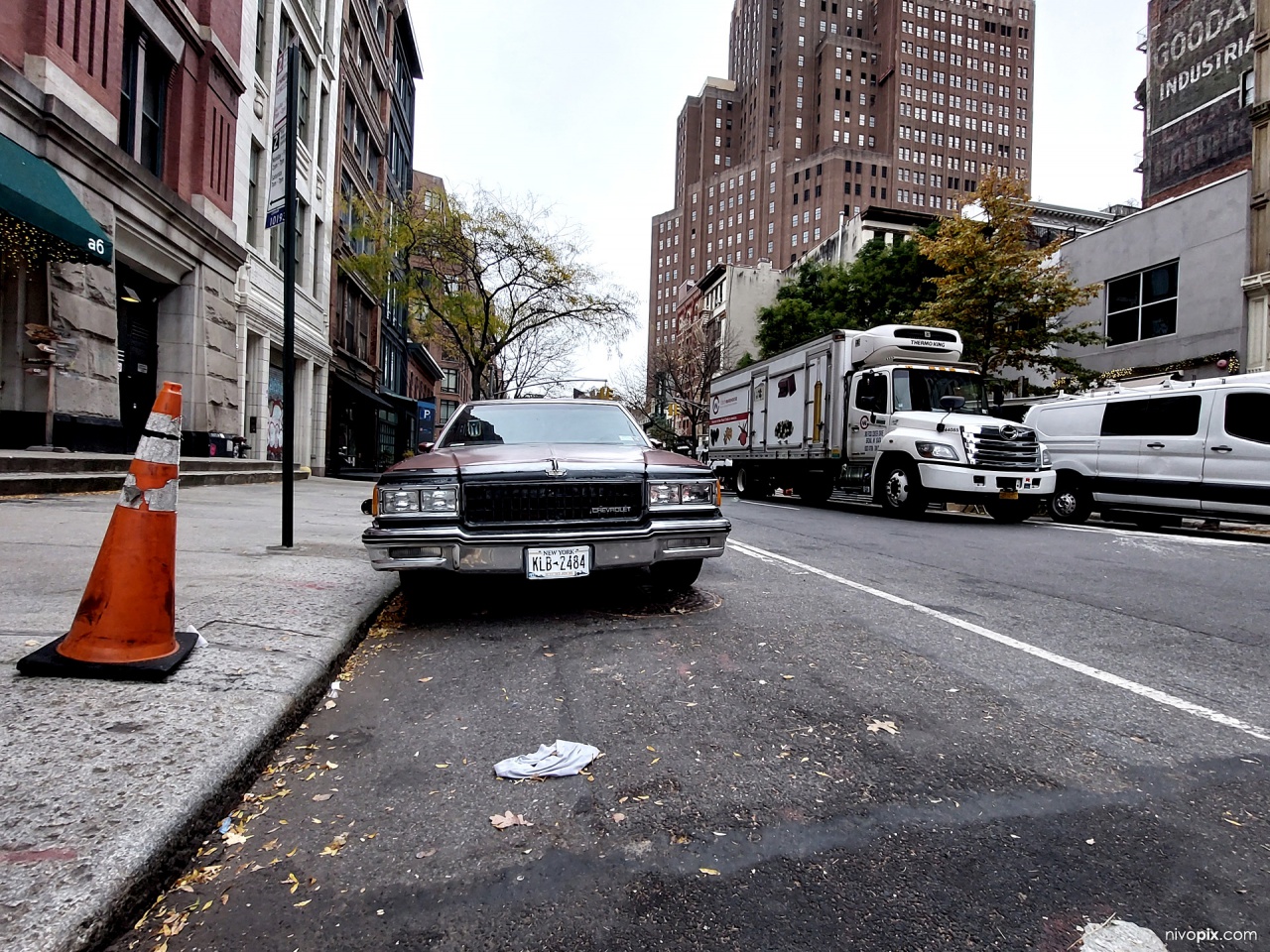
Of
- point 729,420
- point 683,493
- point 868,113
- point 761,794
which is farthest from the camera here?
point 868,113

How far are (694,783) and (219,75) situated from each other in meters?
18.2

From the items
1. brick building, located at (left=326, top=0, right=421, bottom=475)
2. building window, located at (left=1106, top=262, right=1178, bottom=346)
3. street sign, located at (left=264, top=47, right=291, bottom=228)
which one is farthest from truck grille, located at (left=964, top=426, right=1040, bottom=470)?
brick building, located at (left=326, top=0, right=421, bottom=475)

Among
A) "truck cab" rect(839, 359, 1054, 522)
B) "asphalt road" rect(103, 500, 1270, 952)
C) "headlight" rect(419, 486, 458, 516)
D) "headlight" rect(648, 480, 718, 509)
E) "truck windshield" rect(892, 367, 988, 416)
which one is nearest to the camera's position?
"asphalt road" rect(103, 500, 1270, 952)

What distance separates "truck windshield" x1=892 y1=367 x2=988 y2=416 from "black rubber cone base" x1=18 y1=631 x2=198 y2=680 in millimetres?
11770

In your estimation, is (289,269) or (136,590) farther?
(289,269)

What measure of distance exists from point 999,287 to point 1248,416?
833 cm

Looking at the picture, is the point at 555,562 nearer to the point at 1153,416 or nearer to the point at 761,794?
the point at 761,794

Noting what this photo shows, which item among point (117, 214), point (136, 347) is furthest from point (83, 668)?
point (136, 347)

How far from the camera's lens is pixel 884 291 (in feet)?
115

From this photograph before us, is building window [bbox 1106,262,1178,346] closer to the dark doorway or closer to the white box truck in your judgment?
the white box truck

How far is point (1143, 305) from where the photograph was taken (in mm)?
20844

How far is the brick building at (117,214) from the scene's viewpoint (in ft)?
31.2

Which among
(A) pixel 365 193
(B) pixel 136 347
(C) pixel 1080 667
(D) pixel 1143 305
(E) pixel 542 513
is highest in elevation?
(A) pixel 365 193

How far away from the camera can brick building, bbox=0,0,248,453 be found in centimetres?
952
